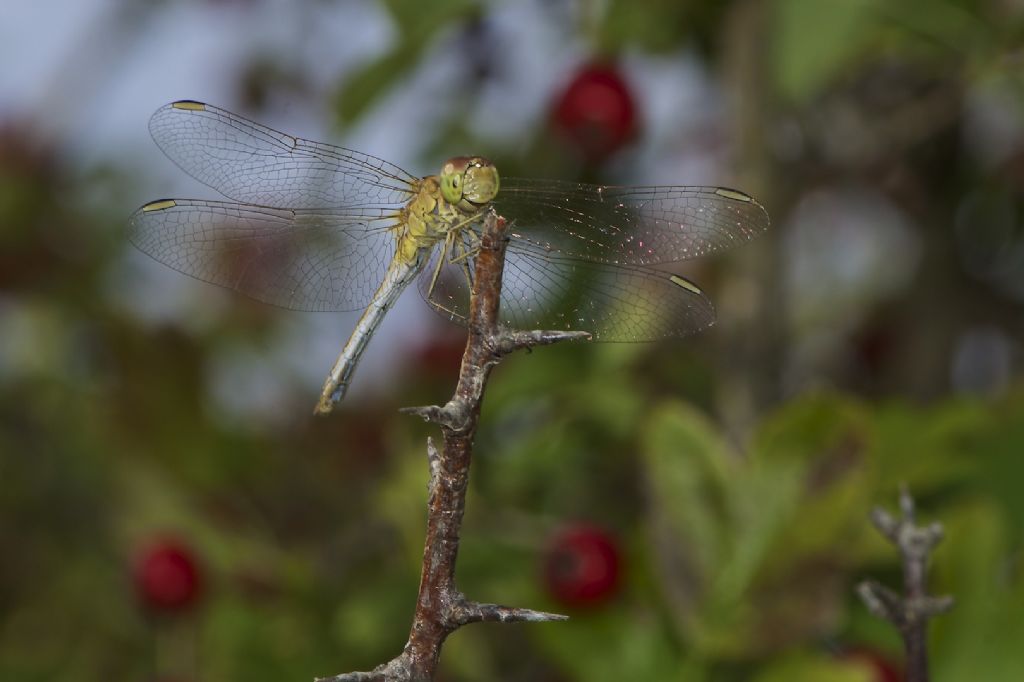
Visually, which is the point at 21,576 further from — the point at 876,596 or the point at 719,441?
the point at 876,596

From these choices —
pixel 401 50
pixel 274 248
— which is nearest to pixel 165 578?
pixel 274 248

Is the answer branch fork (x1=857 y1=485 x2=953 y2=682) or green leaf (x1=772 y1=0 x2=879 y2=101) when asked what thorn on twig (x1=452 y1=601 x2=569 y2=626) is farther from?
green leaf (x1=772 y1=0 x2=879 y2=101)

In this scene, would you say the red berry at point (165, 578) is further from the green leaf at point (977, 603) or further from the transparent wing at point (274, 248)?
the green leaf at point (977, 603)

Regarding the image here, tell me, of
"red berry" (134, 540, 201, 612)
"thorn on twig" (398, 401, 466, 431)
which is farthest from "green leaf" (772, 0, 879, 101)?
"red berry" (134, 540, 201, 612)

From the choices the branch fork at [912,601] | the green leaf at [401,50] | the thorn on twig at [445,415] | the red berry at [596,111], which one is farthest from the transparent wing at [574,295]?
the thorn on twig at [445,415]

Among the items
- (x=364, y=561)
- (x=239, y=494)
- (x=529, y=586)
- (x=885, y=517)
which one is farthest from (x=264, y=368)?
(x=885, y=517)
